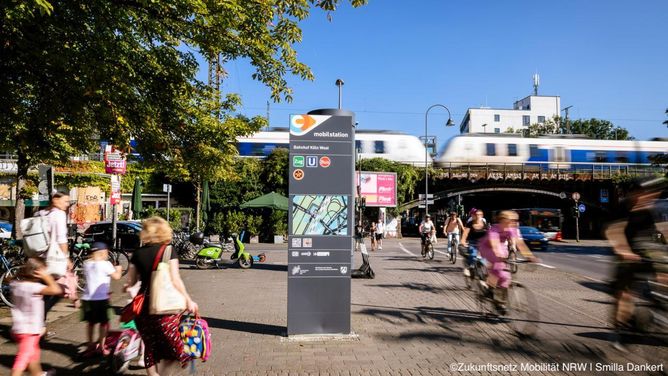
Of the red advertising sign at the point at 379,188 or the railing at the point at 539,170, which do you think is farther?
the railing at the point at 539,170

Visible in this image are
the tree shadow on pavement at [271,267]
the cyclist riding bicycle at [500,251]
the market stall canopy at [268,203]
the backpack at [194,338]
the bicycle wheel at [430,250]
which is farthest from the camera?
the market stall canopy at [268,203]

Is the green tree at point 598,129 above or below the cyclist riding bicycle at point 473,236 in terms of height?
above

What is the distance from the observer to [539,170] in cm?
4234

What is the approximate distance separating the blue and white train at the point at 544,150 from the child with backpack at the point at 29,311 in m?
39.9

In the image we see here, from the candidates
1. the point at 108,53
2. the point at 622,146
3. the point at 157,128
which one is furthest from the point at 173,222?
the point at 622,146

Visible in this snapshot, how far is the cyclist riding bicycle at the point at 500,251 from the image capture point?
717cm

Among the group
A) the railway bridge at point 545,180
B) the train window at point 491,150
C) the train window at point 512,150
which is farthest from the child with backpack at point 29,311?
the train window at point 512,150

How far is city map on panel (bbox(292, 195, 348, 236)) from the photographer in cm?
667

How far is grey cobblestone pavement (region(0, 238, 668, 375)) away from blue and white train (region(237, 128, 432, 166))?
95.0 feet

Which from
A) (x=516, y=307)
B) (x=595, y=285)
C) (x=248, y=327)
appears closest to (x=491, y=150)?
(x=595, y=285)

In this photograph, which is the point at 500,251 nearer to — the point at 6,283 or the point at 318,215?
the point at 318,215

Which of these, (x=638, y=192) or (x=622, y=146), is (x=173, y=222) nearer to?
(x=638, y=192)

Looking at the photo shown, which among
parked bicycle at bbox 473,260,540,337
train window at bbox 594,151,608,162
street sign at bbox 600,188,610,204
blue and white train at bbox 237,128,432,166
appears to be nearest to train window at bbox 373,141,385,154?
blue and white train at bbox 237,128,432,166

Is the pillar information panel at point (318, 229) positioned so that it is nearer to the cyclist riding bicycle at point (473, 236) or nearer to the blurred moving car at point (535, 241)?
the cyclist riding bicycle at point (473, 236)
